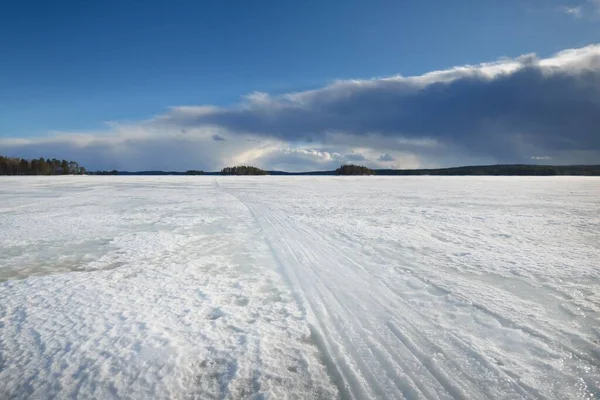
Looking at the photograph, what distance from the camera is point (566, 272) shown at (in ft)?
15.3

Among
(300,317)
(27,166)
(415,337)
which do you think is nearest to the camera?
(415,337)

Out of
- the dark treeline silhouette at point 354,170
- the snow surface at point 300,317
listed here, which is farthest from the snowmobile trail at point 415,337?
the dark treeline silhouette at point 354,170

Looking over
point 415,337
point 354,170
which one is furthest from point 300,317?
point 354,170

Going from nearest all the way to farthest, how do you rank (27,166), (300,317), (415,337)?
(415,337)
(300,317)
(27,166)

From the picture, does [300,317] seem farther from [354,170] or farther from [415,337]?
[354,170]

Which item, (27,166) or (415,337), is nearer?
(415,337)

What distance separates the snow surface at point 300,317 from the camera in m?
2.33

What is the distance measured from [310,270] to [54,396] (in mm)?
3247

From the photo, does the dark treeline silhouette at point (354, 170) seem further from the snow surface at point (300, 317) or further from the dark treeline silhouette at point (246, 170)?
the snow surface at point (300, 317)

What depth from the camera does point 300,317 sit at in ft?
10.9

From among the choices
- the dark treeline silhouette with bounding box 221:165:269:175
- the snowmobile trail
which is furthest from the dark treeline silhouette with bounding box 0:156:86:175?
the snowmobile trail

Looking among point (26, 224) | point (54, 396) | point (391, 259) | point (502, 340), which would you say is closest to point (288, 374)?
point (54, 396)

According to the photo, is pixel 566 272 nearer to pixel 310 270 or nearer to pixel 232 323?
pixel 310 270

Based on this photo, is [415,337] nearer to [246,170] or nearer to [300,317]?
[300,317]
